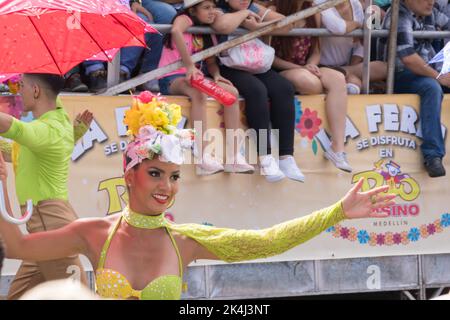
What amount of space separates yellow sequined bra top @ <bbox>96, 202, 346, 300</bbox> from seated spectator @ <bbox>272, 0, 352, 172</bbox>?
139 inches

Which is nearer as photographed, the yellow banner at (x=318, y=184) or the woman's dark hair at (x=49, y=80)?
the woman's dark hair at (x=49, y=80)

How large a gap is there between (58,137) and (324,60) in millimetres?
3286

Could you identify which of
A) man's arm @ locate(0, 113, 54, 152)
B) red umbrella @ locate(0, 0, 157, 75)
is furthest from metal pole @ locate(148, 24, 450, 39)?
man's arm @ locate(0, 113, 54, 152)

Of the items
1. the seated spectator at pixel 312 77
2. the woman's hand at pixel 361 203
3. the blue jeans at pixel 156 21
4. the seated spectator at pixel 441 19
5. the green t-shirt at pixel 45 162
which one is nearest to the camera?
the woman's hand at pixel 361 203

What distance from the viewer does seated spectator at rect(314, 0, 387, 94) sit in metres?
8.62

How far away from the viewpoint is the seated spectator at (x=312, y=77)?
27.3 ft

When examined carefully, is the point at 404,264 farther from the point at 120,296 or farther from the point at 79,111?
the point at 120,296

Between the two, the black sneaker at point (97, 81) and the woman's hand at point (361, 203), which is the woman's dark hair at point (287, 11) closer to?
the black sneaker at point (97, 81)

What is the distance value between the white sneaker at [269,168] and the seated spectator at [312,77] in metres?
0.45

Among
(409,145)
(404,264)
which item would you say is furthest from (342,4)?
(404,264)

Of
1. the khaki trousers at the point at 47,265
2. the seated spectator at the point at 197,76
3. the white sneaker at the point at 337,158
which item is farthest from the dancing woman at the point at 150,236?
the white sneaker at the point at 337,158

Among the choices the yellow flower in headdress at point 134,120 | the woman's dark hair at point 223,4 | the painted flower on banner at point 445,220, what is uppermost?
the woman's dark hair at point 223,4

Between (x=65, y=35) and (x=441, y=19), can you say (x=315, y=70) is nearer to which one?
(x=441, y=19)
